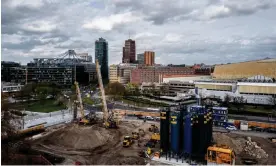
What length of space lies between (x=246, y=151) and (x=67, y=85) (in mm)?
69120

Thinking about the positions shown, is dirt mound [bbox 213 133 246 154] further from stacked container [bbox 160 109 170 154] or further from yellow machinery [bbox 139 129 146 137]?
yellow machinery [bbox 139 129 146 137]

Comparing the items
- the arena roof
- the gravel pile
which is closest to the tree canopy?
the arena roof

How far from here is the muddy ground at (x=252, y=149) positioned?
20250mm

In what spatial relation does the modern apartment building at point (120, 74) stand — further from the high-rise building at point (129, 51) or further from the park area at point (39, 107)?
the park area at point (39, 107)

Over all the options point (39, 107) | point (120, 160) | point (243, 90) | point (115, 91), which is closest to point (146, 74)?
point (115, 91)

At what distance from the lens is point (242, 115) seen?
37.2 metres

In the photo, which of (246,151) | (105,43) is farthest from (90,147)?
(105,43)

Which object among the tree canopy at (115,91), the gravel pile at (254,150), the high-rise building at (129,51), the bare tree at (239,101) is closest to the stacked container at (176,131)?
the gravel pile at (254,150)

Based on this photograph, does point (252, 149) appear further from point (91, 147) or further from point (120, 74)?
point (120, 74)

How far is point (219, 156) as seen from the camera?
18375mm

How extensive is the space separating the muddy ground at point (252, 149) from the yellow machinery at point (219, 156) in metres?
2.01

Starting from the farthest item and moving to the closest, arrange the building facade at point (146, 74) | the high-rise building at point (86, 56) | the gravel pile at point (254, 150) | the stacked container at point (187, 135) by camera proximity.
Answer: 1. the high-rise building at point (86, 56)
2. the building facade at point (146, 74)
3. the gravel pile at point (254, 150)
4. the stacked container at point (187, 135)

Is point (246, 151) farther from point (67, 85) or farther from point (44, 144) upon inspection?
point (67, 85)

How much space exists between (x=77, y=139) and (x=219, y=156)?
12.7 meters
